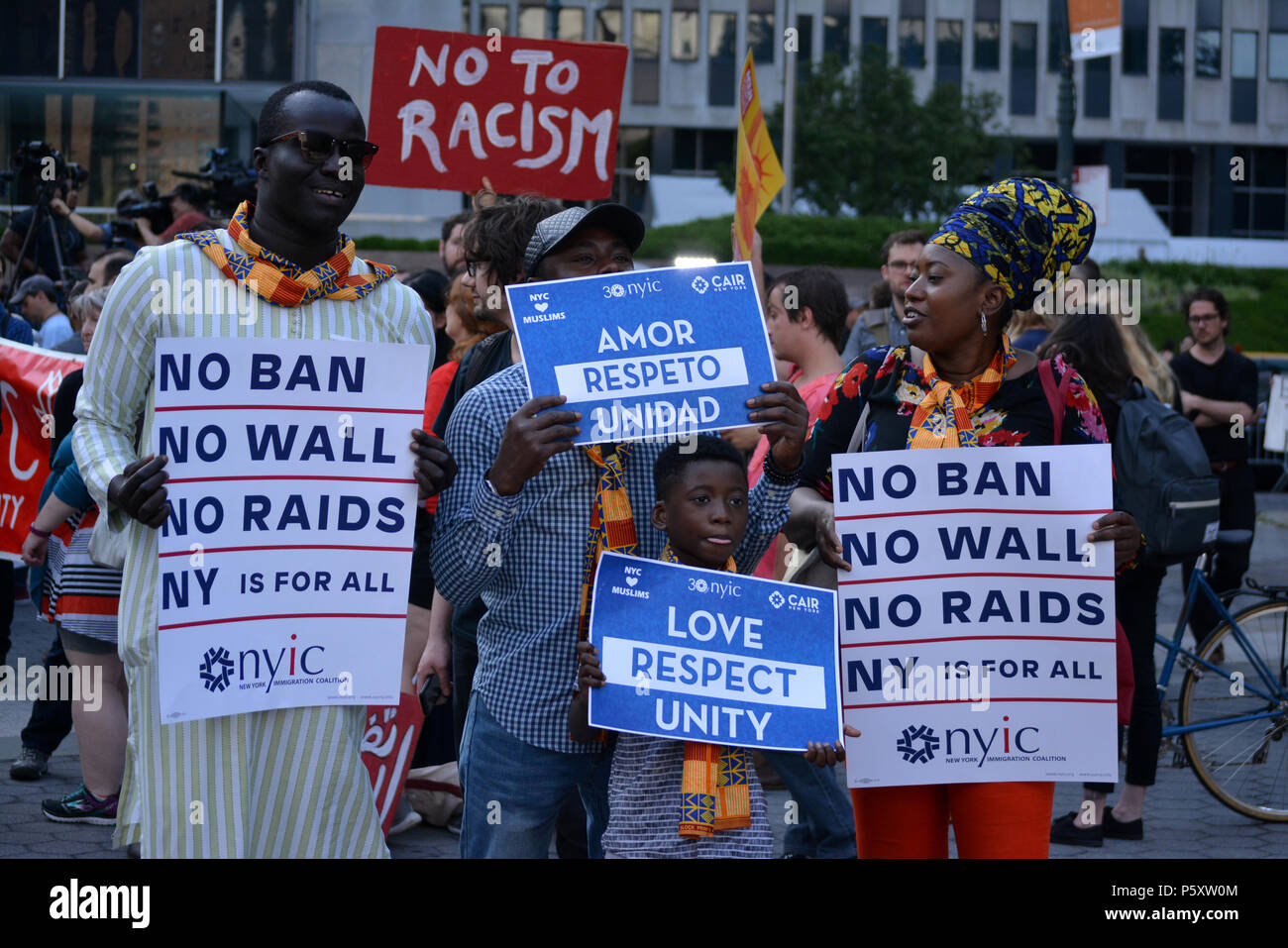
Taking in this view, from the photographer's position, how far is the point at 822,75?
45750mm

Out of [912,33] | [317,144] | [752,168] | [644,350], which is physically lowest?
[644,350]

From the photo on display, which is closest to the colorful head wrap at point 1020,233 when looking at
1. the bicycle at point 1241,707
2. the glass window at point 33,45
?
the bicycle at point 1241,707

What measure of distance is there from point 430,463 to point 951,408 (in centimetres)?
117

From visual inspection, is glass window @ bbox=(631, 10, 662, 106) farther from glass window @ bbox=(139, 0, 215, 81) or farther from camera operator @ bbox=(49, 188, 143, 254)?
camera operator @ bbox=(49, 188, 143, 254)

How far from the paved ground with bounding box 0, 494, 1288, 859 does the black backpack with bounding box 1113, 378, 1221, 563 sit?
117 centimetres

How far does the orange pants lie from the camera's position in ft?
11.5

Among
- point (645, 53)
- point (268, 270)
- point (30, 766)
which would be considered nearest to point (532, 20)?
point (645, 53)

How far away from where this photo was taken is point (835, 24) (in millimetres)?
59125

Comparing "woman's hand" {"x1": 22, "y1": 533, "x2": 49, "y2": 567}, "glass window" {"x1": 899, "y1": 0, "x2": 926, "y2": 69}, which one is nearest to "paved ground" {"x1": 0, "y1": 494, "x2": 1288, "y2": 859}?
"woman's hand" {"x1": 22, "y1": 533, "x2": 49, "y2": 567}

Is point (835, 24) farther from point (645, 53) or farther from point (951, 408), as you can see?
point (951, 408)

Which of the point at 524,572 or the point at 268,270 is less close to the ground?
the point at 268,270

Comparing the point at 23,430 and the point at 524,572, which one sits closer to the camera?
the point at 524,572
